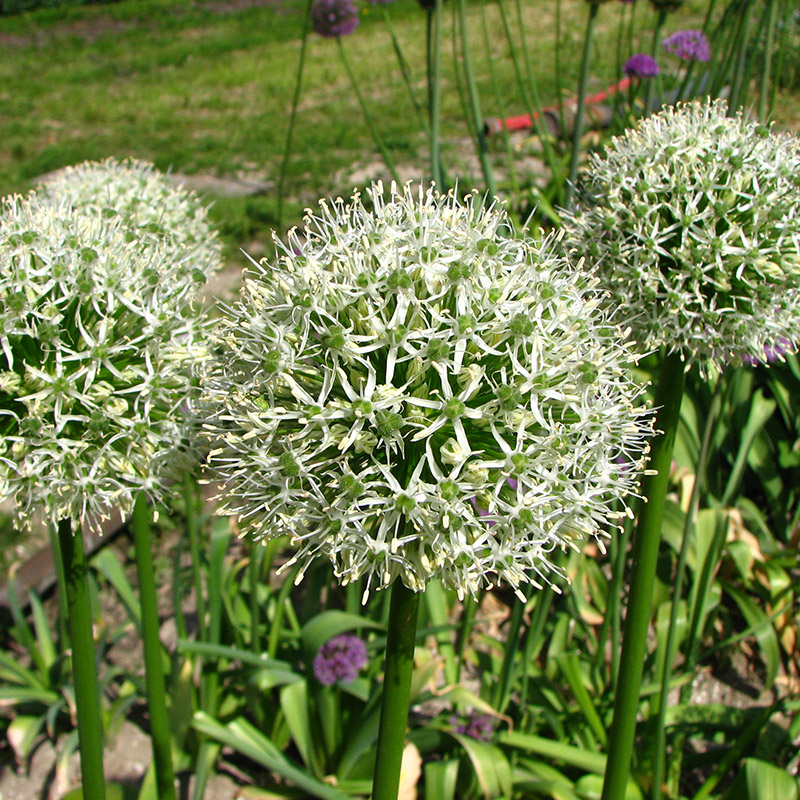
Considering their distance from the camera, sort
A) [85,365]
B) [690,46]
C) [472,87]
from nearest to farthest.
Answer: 1. [85,365]
2. [472,87]
3. [690,46]

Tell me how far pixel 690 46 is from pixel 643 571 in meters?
3.92

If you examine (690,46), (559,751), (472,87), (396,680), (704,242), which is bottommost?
(559,751)

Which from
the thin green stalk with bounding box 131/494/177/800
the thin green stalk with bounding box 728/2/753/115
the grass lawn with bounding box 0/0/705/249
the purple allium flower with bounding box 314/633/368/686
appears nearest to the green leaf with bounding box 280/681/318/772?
the purple allium flower with bounding box 314/633/368/686

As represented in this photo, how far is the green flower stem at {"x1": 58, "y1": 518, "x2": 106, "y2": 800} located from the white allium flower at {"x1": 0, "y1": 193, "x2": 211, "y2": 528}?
7cm

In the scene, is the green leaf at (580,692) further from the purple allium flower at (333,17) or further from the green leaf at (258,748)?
the purple allium flower at (333,17)

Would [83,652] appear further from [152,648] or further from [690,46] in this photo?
[690,46]

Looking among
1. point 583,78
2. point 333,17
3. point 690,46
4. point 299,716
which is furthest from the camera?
point 690,46

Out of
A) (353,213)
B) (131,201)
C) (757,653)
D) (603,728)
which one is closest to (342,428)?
(353,213)

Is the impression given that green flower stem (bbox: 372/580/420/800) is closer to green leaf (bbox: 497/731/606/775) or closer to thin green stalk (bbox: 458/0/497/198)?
green leaf (bbox: 497/731/606/775)

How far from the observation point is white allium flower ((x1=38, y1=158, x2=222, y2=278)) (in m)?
2.13

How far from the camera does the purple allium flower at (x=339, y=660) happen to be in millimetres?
2459

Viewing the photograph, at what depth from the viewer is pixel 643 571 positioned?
1.68 metres

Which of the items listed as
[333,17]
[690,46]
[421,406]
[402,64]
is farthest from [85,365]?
[690,46]

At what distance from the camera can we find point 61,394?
4.69 feet
